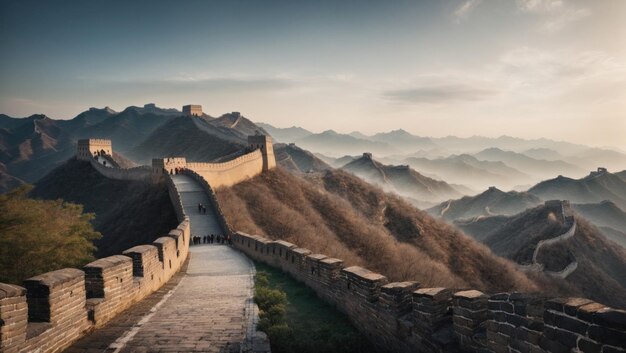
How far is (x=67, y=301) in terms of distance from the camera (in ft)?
18.7

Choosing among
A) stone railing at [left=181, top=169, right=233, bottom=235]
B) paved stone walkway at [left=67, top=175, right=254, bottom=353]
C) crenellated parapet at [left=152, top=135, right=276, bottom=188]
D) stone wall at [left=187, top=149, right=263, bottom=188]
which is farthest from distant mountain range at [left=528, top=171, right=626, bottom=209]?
paved stone walkway at [left=67, top=175, right=254, bottom=353]

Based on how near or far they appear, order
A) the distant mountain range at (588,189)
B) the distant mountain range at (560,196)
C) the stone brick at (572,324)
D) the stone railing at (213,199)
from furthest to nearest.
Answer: the distant mountain range at (588,189)
the distant mountain range at (560,196)
the stone railing at (213,199)
the stone brick at (572,324)

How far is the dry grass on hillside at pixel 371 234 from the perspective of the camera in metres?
29.4

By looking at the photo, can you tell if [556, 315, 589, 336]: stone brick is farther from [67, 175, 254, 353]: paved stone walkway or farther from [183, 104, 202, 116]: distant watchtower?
[183, 104, 202, 116]: distant watchtower

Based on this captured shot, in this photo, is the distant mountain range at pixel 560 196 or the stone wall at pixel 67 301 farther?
the distant mountain range at pixel 560 196

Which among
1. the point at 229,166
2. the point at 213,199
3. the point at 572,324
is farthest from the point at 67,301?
the point at 229,166

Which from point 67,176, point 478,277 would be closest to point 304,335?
point 478,277

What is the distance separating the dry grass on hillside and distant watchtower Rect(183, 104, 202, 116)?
51.9m

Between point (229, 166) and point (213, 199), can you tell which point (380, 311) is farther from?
point (229, 166)

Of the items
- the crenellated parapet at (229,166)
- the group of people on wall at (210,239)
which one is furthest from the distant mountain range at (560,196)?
the group of people on wall at (210,239)

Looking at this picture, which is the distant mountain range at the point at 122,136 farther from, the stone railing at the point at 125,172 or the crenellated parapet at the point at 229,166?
the stone railing at the point at 125,172

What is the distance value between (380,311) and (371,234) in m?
31.3

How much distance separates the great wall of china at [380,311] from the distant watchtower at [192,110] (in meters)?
89.3

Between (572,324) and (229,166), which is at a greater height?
(229,166)
